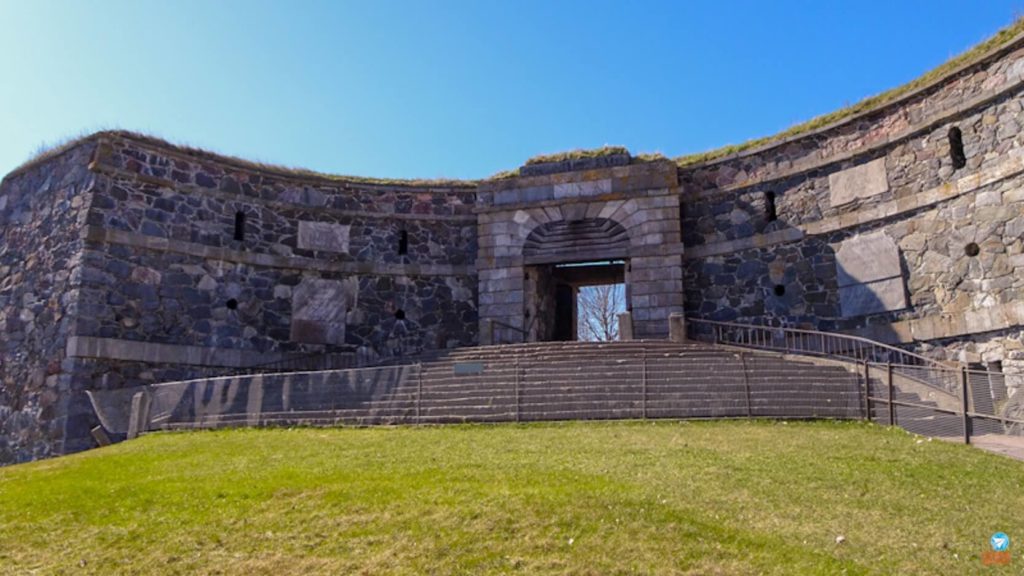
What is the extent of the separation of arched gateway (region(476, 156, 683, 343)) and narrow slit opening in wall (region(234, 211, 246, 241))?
5.50m

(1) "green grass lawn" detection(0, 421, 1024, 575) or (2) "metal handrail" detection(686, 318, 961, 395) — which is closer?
(1) "green grass lawn" detection(0, 421, 1024, 575)

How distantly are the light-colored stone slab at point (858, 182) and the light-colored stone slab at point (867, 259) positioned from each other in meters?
0.89

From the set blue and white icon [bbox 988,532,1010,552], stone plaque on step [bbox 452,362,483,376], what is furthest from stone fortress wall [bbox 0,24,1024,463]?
blue and white icon [bbox 988,532,1010,552]

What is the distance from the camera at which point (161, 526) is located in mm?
6938

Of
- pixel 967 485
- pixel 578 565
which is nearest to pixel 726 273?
pixel 967 485

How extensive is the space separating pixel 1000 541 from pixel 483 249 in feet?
49.2

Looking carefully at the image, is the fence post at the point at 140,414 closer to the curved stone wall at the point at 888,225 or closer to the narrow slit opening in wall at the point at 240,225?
the narrow slit opening in wall at the point at 240,225

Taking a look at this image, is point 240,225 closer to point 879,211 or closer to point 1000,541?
point 879,211

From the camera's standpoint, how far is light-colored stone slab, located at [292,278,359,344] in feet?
60.8

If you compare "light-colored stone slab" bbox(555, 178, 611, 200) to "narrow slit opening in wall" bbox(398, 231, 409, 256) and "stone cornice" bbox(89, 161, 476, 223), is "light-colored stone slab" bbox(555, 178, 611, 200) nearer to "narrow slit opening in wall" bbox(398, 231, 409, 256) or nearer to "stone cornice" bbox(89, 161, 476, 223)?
"stone cornice" bbox(89, 161, 476, 223)

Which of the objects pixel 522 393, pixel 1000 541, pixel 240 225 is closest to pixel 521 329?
pixel 240 225

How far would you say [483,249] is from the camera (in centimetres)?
2000

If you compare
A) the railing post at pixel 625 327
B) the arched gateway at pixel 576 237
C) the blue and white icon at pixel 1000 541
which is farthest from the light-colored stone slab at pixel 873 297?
the blue and white icon at pixel 1000 541

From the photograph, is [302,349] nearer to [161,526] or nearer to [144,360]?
[144,360]
